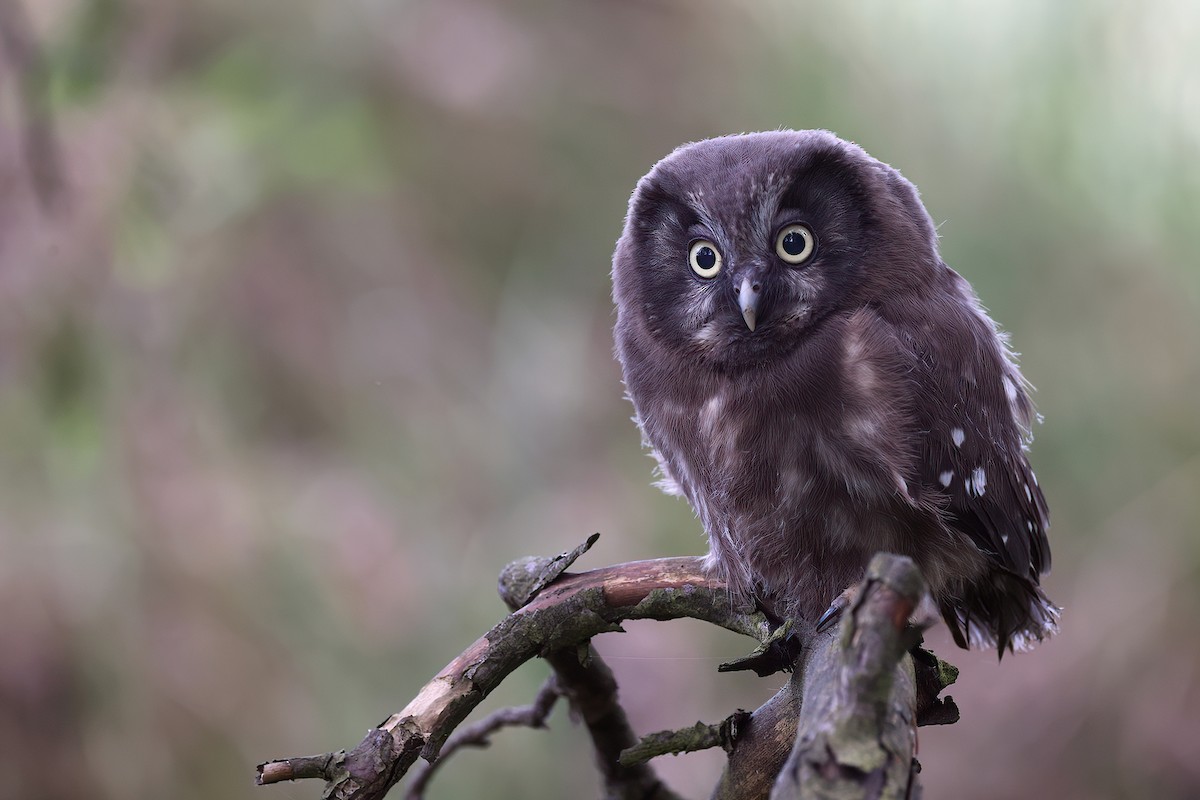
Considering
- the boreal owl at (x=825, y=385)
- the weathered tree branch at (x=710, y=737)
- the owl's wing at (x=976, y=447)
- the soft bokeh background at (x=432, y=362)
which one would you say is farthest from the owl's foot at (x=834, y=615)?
the soft bokeh background at (x=432, y=362)

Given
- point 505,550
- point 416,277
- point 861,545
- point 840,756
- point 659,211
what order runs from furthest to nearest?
point 416,277
point 505,550
point 659,211
point 861,545
point 840,756

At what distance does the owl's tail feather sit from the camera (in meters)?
1.88

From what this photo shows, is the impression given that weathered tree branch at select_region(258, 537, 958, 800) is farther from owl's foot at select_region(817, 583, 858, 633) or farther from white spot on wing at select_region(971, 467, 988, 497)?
white spot on wing at select_region(971, 467, 988, 497)

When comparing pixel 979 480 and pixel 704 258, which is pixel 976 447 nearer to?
pixel 979 480

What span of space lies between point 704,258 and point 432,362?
1861mm

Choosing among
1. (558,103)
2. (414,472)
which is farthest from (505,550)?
(558,103)

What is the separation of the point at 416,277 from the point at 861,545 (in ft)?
7.42

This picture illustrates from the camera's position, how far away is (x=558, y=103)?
12.1 feet

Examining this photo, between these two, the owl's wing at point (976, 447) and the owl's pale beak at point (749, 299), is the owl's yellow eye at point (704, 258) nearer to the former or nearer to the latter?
the owl's pale beak at point (749, 299)

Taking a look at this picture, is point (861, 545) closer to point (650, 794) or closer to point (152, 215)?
point (650, 794)

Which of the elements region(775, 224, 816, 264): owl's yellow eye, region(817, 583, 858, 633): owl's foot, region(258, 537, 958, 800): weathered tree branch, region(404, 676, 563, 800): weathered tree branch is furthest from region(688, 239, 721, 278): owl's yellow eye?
region(404, 676, 563, 800): weathered tree branch

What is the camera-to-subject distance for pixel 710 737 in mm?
1360

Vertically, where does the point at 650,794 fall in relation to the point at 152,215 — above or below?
below

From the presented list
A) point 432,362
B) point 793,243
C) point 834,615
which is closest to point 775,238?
point 793,243
